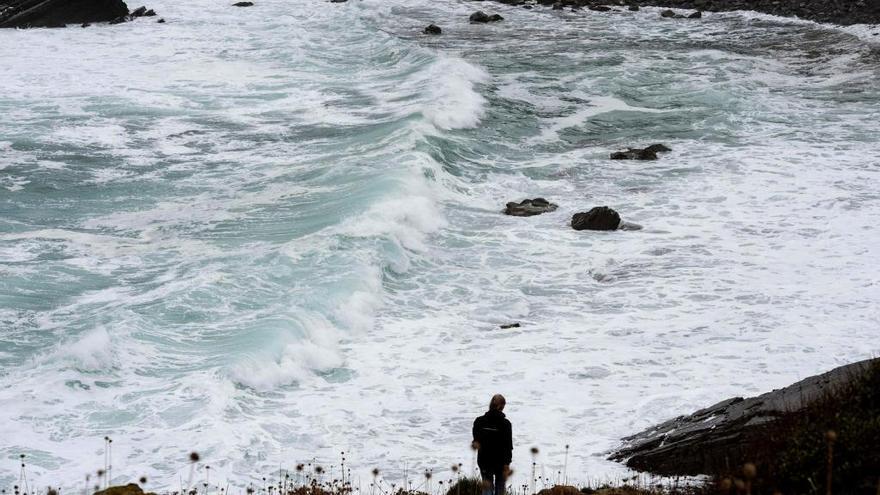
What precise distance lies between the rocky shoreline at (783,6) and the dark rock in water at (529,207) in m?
28.9

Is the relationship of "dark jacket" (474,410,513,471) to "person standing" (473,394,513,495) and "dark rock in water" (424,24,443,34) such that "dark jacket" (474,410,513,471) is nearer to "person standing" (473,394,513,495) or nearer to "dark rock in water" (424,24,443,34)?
"person standing" (473,394,513,495)

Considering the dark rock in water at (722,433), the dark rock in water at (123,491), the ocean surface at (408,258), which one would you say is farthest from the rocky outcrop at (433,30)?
the dark rock in water at (123,491)

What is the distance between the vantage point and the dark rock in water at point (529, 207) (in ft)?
74.6

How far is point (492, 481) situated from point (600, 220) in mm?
12673

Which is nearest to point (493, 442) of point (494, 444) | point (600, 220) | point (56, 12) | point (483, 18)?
point (494, 444)

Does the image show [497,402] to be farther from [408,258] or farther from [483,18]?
[483,18]

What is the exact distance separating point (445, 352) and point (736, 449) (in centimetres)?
633

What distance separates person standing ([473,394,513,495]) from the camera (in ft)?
29.9

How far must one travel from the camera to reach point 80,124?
30.8m

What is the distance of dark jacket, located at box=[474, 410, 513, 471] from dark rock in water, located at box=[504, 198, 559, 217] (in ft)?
45.0

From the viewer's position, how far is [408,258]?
65.6ft

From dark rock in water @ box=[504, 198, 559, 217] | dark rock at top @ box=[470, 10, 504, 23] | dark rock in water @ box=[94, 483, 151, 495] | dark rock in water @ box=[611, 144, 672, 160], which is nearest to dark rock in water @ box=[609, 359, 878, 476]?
dark rock in water @ box=[94, 483, 151, 495]

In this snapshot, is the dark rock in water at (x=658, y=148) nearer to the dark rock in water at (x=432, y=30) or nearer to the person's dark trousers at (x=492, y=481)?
the person's dark trousers at (x=492, y=481)

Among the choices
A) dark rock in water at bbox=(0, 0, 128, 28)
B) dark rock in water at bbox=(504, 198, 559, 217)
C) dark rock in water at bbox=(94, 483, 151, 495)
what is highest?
dark rock in water at bbox=(0, 0, 128, 28)
